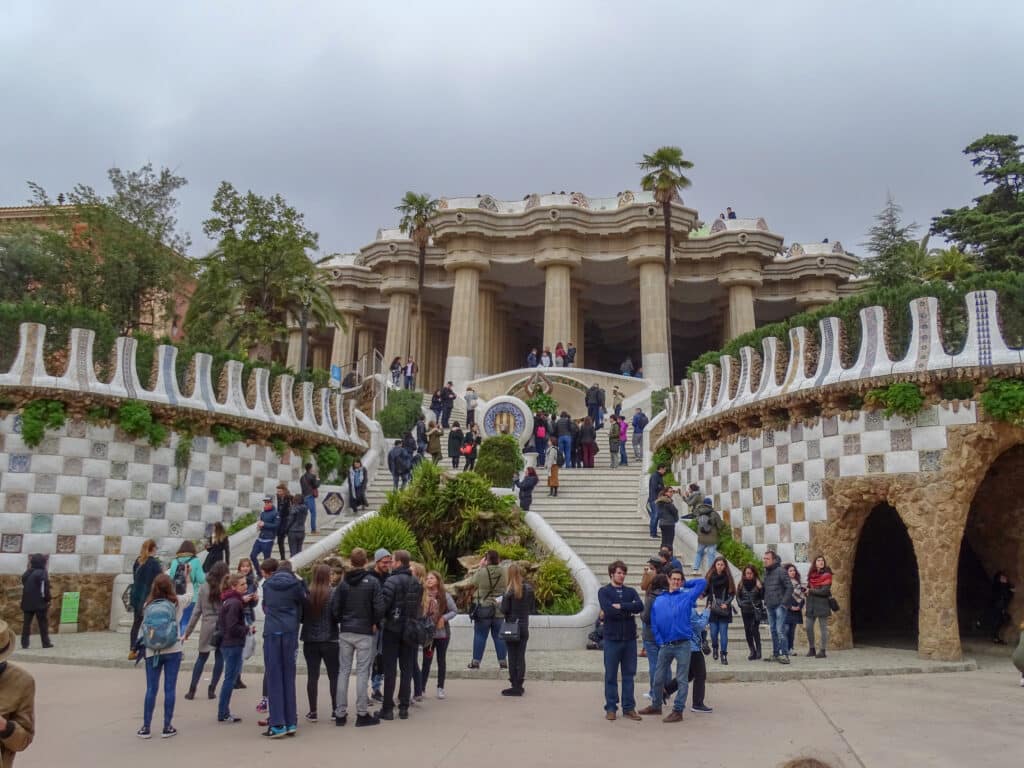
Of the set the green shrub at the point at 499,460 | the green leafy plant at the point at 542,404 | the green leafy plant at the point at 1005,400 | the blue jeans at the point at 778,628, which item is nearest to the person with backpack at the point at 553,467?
the green shrub at the point at 499,460

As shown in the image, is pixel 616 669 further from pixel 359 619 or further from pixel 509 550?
pixel 509 550

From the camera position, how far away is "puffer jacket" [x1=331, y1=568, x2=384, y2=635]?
802 cm

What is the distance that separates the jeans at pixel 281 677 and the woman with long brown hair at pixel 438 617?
5.82ft

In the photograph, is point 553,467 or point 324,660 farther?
point 553,467

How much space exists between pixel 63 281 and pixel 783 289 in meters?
36.4

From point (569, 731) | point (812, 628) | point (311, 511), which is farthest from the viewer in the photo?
point (311, 511)

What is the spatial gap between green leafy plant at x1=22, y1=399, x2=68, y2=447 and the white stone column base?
28.1 metres

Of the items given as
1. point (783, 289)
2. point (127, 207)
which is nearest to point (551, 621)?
point (127, 207)

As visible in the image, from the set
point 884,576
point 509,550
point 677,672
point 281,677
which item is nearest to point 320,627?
point 281,677

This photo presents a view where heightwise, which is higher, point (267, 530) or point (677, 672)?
point (267, 530)

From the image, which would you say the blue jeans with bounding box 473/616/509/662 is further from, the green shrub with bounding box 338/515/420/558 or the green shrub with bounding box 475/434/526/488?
the green shrub with bounding box 475/434/526/488

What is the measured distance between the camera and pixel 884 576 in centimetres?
1744

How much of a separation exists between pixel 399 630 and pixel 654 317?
1357 inches

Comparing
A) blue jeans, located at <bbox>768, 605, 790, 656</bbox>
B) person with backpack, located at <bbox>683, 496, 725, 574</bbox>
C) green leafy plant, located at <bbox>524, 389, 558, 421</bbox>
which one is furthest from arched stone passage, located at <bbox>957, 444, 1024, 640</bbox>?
green leafy plant, located at <bbox>524, 389, 558, 421</bbox>
